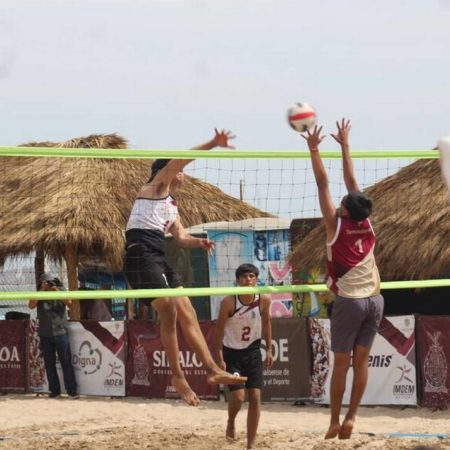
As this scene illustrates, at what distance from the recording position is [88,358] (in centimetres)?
1603

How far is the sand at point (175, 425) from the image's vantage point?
34.9 feet

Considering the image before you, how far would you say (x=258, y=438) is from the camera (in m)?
11.1

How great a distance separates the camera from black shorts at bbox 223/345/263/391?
35.4 feet

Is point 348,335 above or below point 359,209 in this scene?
below

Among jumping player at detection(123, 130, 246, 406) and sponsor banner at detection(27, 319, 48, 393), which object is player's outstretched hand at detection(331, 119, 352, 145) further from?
sponsor banner at detection(27, 319, 48, 393)

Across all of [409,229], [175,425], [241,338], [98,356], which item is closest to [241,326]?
[241,338]

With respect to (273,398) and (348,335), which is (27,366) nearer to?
(273,398)

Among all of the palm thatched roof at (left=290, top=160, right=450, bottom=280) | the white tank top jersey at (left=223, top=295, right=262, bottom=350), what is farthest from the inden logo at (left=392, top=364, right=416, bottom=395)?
the white tank top jersey at (left=223, top=295, right=262, bottom=350)

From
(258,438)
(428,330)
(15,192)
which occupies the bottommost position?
(258,438)

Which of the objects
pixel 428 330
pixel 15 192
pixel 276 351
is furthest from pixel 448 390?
pixel 15 192

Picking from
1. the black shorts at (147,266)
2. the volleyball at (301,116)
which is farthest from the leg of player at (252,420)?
the volleyball at (301,116)

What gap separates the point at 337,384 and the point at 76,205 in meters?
9.62

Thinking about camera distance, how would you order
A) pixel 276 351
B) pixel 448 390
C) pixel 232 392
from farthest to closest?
pixel 276 351, pixel 448 390, pixel 232 392

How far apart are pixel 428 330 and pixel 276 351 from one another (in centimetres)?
197
